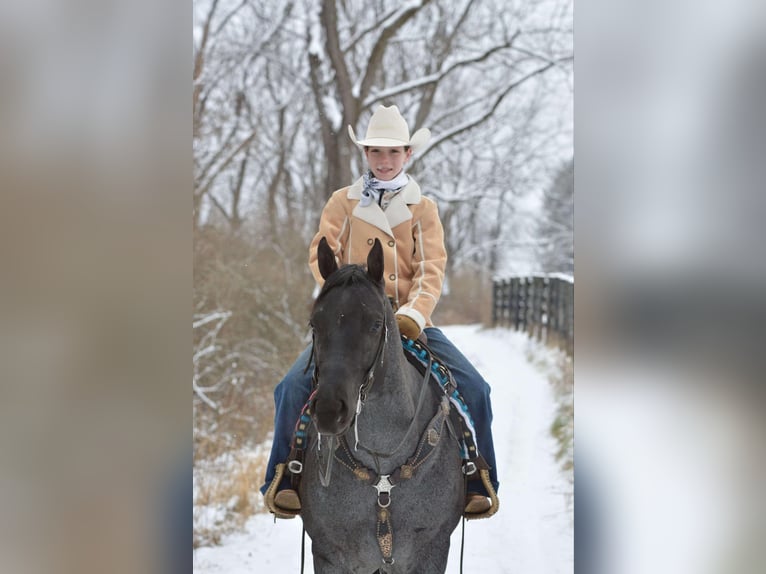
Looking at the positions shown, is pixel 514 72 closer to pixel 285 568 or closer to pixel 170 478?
pixel 285 568

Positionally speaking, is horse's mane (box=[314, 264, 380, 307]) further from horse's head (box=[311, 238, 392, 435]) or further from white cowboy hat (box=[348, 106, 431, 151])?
white cowboy hat (box=[348, 106, 431, 151])

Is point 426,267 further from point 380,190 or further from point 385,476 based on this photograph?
point 385,476

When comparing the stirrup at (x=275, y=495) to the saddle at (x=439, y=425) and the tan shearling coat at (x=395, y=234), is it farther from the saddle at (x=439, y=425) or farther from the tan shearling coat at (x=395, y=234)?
the tan shearling coat at (x=395, y=234)

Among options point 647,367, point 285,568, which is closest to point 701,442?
point 647,367

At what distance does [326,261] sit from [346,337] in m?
0.48

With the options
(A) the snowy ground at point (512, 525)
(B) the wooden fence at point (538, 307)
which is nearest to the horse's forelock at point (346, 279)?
(A) the snowy ground at point (512, 525)

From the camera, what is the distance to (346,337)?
2.71 m

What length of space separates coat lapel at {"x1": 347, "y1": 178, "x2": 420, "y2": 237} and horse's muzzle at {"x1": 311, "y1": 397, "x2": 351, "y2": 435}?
5.28 feet

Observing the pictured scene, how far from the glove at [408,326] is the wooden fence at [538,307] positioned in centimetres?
898

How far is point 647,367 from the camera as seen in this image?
1.83m

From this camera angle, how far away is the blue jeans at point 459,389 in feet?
12.3

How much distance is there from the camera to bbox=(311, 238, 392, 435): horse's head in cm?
255

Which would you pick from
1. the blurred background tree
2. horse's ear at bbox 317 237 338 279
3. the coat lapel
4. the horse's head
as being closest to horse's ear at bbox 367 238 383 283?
the horse's head

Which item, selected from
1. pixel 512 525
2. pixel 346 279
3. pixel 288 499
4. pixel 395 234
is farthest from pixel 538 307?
pixel 346 279
